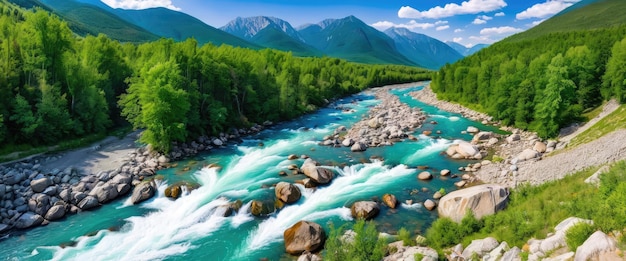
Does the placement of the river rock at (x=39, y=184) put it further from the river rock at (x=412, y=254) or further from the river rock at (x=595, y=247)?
the river rock at (x=595, y=247)

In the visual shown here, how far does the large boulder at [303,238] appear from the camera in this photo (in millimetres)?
21750

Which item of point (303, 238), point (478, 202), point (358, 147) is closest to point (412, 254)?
point (303, 238)

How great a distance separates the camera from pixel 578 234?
43.6ft

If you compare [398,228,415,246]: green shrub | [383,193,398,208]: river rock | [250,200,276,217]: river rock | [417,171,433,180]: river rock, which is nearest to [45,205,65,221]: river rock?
[250,200,276,217]: river rock

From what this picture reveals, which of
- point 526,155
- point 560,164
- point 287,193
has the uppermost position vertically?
point 560,164

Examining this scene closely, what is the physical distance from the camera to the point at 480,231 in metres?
20.2

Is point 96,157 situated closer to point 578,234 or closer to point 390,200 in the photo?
point 390,200

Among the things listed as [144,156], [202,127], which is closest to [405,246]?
[144,156]

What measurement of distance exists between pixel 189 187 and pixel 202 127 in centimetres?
1822

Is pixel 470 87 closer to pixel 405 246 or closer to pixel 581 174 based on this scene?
pixel 581 174

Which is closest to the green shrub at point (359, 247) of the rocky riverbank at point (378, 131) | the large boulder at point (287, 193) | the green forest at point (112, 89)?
the large boulder at point (287, 193)

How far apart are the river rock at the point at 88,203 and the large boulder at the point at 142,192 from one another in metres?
2.83

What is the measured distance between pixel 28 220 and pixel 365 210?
85.1 feet

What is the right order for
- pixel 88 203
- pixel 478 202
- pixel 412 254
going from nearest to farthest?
1. pixel 412 254
2. pixel 478 202
3. pixel 88 203
